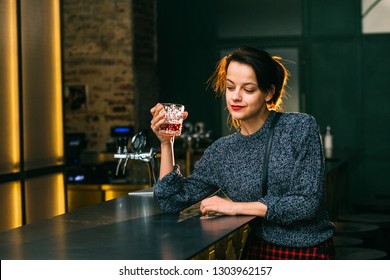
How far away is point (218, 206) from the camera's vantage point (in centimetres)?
277

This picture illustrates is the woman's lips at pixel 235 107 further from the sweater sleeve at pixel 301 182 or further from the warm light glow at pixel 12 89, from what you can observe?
the warm light glow at pixel 12 89

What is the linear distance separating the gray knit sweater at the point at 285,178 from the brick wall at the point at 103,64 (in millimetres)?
5816

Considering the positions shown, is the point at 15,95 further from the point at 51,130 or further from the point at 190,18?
the point at 190,18

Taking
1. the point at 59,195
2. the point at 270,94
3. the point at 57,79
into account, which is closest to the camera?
the point at 270,94

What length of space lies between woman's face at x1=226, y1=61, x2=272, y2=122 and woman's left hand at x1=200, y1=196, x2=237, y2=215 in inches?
12.5

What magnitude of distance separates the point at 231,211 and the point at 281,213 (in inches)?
9.3

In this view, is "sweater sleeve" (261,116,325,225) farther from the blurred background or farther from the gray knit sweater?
the blurred background

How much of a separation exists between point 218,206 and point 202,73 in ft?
22.4

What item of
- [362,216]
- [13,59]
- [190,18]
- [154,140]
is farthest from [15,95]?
[190,18]

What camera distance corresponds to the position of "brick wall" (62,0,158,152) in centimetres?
848

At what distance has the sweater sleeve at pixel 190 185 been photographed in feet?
9.29

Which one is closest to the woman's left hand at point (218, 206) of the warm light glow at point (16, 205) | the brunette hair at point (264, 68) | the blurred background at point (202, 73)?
the brunette hair at point (264, 68)

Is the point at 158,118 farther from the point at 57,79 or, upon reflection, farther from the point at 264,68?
the point at 57,79

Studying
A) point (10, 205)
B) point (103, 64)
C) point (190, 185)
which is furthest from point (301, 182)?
point (103, 64)
